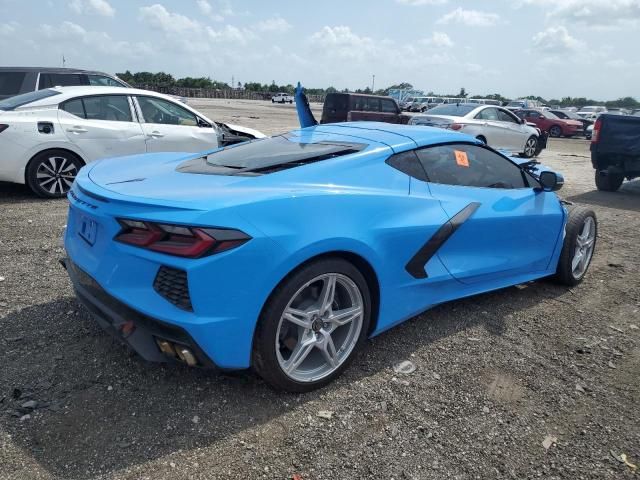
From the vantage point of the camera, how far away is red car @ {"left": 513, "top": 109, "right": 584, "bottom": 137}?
84.8 feet

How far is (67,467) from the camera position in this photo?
2141mm

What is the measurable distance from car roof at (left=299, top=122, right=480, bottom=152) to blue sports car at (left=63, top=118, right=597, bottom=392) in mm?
15

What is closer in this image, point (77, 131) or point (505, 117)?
point (77, 131)

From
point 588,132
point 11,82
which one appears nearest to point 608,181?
point 11,82

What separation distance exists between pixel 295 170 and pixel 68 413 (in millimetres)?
1676

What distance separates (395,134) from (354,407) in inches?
70.6

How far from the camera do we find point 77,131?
6.54 meters

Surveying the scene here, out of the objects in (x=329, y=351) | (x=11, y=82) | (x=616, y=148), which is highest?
(x=11, y=82)

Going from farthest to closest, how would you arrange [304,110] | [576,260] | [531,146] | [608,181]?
[531,146] < [608,181] < [576,260] < [304,110]

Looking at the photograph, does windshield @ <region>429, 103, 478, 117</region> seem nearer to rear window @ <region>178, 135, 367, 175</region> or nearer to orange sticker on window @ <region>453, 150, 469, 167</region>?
orange sticker on window @ <region>453, 150, 469, 167</region>

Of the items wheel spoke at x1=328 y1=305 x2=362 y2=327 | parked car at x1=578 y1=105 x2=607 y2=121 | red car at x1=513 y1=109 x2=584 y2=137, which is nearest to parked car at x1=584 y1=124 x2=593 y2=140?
red car at x1=513 y1=109 x2=584 y2=137

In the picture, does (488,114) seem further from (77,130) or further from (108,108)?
(77,130)

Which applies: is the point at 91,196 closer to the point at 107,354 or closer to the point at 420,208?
the point at 107,354

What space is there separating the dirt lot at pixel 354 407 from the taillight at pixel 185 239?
0.85m
